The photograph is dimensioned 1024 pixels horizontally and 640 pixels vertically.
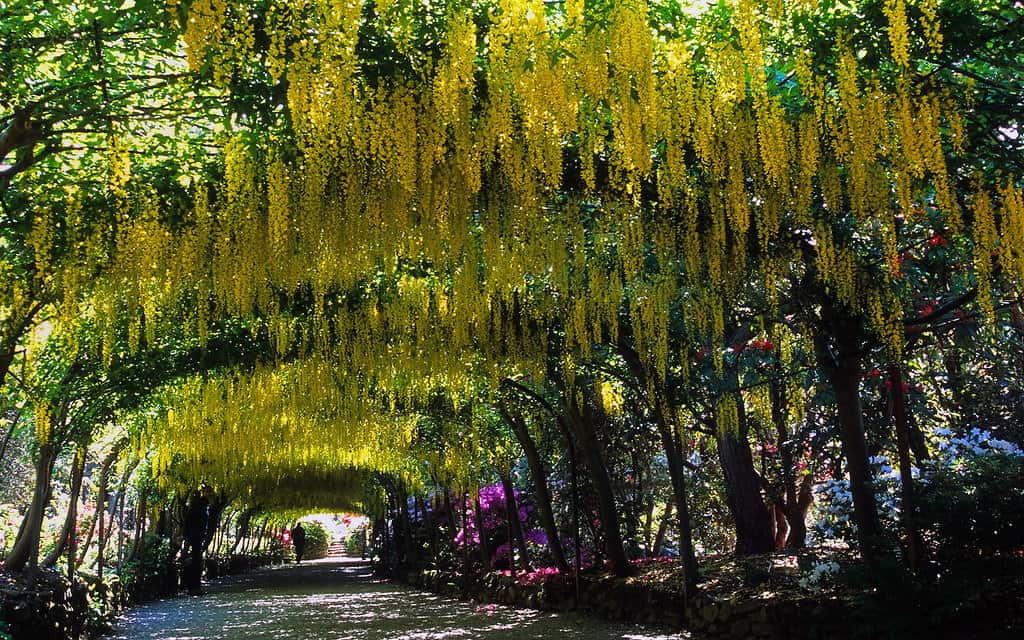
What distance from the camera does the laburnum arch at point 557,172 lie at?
3229mm

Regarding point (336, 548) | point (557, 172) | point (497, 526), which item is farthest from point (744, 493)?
point (336, 548)

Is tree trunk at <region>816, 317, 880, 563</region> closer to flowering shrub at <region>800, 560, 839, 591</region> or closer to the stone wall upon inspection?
flowering shrub at <region>800, 560, 839, 591</region>

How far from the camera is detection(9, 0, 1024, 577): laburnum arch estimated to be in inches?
127

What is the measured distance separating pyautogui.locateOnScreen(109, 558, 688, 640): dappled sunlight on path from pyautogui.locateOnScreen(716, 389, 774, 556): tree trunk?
58.7 inches

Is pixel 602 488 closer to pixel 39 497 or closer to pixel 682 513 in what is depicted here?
pixel 682 513

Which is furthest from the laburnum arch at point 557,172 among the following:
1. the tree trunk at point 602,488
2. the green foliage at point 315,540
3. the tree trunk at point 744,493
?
the green foliage at point 315,540

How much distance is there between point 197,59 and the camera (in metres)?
2.87

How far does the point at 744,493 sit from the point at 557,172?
4.99 metres

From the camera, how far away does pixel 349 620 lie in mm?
9859

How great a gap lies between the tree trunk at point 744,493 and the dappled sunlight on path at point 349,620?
1.49 m

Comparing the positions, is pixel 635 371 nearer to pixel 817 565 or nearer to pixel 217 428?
pixel 817 565

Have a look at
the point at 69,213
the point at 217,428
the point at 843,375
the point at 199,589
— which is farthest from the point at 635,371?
the point at 199,589

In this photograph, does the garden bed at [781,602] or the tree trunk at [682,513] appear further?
the tree trunk at [682,513]

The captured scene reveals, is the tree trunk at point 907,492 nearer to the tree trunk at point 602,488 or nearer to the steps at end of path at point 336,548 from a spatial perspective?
the tree trunk at point 602,488
